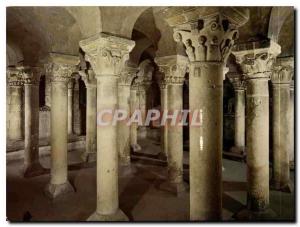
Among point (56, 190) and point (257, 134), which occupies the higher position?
point (257, 134)

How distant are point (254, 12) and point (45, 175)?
759cm

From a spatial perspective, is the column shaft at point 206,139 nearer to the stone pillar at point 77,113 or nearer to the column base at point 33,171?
the column base at point 33,171

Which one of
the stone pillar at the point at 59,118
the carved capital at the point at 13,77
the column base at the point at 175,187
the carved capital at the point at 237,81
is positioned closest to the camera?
the stone pillar at the point at 59,118

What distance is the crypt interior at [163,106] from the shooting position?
336 centimetres

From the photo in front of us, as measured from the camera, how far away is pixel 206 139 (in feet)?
10.9

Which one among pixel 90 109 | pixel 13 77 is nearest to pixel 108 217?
pixel 90 109

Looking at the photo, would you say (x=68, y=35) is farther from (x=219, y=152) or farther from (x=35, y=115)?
(x=219, y=152)

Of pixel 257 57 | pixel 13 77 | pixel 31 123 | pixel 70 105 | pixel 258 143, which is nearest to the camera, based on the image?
pixel 257 57

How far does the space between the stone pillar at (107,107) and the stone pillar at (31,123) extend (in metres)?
4.54

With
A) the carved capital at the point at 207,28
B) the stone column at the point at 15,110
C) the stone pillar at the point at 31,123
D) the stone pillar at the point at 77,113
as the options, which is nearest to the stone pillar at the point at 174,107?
the carved capital at the point at 207,28

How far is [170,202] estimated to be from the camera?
21.3ft

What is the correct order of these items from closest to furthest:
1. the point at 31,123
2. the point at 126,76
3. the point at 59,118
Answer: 1. the point at 59,118
2. the point at 31,123
3. the point at 126,76

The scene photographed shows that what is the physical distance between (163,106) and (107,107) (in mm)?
6428

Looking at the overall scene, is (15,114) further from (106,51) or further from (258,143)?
(258,143)
